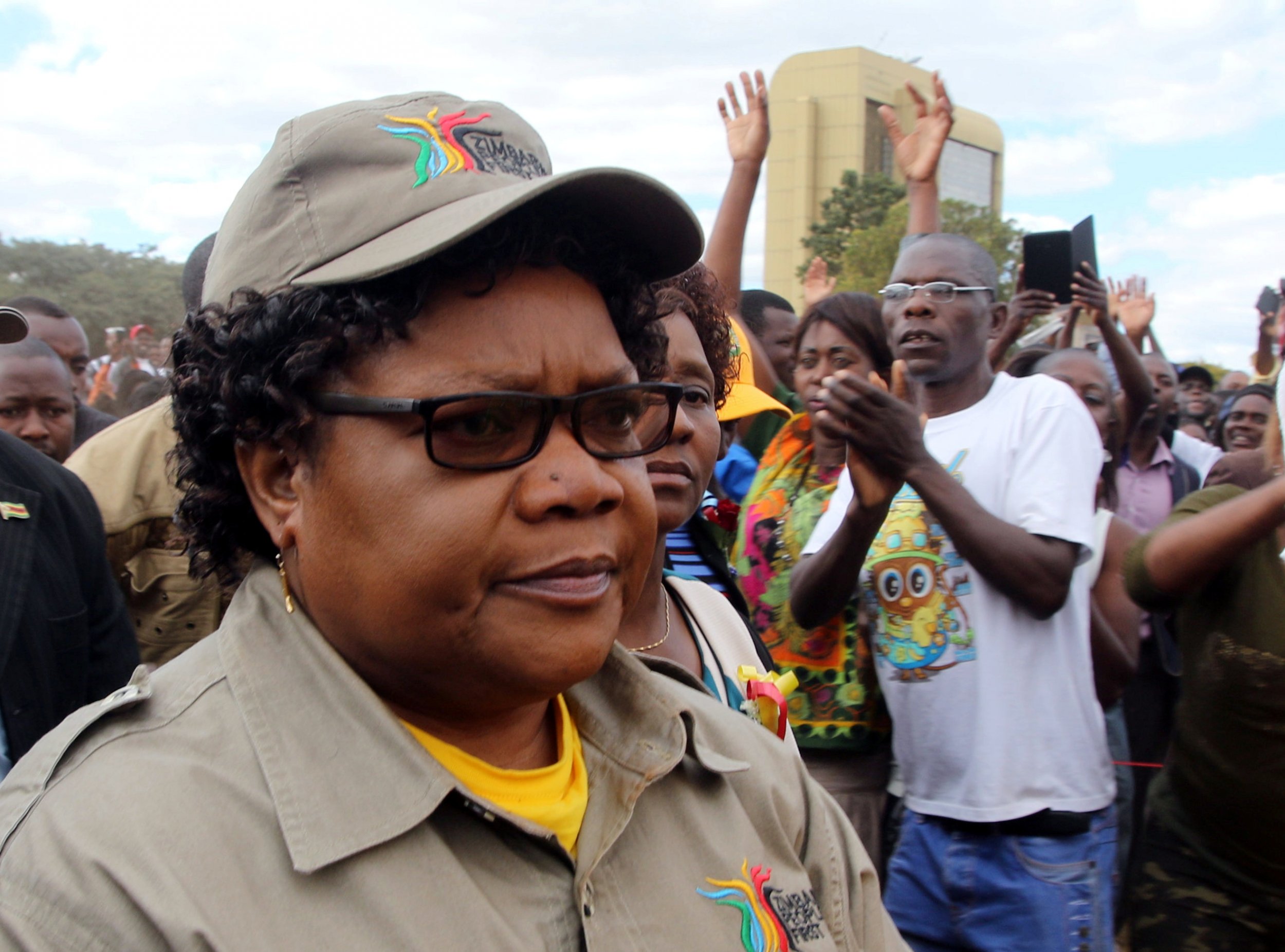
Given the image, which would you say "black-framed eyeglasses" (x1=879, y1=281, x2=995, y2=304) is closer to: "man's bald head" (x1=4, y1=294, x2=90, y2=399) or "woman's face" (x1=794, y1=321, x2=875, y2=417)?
"woman's face" (x1=794, y1=321, x2=875, y2=417)

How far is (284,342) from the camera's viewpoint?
1.28 metres

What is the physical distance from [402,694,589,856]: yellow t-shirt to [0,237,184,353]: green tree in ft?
79.2

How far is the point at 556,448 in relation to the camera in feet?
4.27

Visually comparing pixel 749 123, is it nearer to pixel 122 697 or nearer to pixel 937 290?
pixel 937 290

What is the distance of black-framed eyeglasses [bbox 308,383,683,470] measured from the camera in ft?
4.04

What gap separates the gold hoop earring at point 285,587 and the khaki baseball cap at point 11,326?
2.21m

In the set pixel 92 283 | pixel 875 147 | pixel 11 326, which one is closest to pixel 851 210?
pixel 875 147

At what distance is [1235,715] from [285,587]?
2354mm

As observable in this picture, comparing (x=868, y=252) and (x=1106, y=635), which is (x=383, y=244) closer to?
(x=1106, y=635)

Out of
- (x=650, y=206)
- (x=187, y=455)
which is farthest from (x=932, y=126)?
(x=187, y=455)

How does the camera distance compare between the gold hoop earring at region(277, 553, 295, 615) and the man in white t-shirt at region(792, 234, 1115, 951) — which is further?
the man in white t-shirt at region(792, 234, 1115, 951)

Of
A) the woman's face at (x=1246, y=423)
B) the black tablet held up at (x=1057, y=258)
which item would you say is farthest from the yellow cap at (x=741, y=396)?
the woman's face at (x=1246, y=423)

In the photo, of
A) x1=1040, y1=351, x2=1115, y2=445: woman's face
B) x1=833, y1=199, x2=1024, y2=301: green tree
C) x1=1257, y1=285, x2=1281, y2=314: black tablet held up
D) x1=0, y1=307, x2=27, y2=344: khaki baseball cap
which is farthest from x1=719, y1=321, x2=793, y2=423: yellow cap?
x1=833, y1=199, x2=1024, y2=301: green tree

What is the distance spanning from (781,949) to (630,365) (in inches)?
29.7
